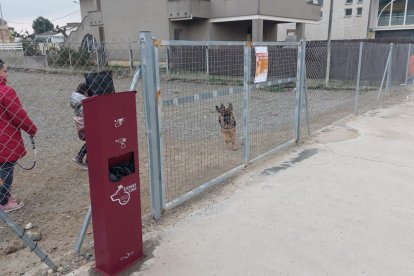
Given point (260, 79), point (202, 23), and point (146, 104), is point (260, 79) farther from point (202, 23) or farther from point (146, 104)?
point (202, 23)

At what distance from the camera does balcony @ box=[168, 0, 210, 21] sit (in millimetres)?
20562

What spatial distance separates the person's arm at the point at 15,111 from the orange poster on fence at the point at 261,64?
2.98m

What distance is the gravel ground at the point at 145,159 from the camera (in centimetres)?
379

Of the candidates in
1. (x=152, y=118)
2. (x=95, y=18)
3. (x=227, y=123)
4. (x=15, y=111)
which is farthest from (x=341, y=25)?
(x=15, y=111)

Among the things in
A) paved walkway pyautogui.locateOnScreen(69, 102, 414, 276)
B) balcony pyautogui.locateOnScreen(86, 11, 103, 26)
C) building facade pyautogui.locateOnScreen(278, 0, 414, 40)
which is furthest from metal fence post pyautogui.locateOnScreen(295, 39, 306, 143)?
building facade pyautogui.locateOnScreen(278, 0, 414, 40)

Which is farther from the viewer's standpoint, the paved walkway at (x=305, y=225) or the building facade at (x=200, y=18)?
the building facade at (x=200, y=18)

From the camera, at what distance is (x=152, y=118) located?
136 inches

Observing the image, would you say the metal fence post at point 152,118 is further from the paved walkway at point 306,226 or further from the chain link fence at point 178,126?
the paved walkway at point 306,226

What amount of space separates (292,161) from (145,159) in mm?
2345

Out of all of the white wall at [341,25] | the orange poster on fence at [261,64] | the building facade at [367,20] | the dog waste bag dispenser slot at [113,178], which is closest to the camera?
the dog waste bag dispenser slot at [113,178]

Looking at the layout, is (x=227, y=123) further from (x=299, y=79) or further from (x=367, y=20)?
(x=367, y=20)

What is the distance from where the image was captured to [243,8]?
20.1m

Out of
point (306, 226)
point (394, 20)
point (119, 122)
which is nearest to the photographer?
point (119, 122)

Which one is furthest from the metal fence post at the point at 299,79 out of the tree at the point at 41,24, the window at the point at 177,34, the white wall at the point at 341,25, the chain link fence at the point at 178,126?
the tree at the point at 41,24
